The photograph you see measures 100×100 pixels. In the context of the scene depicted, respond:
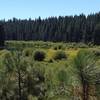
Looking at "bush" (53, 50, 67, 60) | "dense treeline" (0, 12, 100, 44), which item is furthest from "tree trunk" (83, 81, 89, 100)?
"dense treeline" (0, 12, 100, 44)

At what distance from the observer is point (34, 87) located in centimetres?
2309

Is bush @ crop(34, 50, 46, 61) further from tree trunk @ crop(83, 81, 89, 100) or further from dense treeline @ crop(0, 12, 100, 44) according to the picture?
tree trunk @ crop(83, 81, 89, 100)

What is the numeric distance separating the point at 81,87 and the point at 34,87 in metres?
9.25

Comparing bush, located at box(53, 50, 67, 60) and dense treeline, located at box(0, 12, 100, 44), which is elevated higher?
dense treeline, located at box(0, 12, 100, 44)

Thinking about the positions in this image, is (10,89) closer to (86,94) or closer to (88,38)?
(86,94)

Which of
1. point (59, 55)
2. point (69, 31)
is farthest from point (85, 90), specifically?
point (69, 31)

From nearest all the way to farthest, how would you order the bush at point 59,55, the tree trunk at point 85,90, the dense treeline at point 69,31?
the tree trunk at point 85,90 → the bush at point 59,55 → the dense treeline at point 69,31

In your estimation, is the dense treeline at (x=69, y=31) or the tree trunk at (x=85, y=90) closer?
the tree trunk at (x=85, y=90)

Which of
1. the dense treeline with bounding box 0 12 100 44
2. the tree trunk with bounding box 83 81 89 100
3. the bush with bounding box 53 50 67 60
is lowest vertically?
the bush with bounding box 53 50 67 60

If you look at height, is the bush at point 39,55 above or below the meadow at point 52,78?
below

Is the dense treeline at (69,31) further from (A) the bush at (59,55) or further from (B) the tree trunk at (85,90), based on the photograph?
(B) the tree trunk at (85,90)

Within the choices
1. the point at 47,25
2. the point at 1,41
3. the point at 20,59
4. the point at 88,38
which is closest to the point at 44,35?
the point at 47,25

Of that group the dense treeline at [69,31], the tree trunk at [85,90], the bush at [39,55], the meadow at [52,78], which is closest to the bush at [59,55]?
the bush at [39,55]

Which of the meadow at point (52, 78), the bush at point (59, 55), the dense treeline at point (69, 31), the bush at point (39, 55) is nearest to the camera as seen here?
the meadow at point (52, 78)
